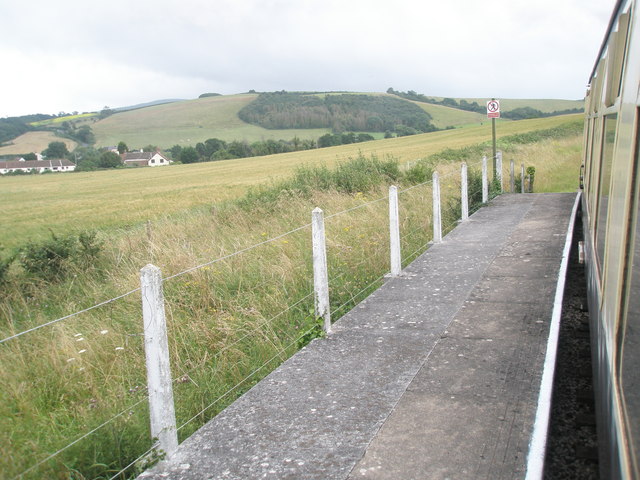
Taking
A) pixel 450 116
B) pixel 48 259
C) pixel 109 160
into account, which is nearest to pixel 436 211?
pixel 48 259

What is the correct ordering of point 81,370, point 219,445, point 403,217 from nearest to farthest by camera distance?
1. point 219,445
2. point 81,370
3. point 403,217

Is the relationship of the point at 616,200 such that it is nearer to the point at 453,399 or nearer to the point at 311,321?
the point at 453,399

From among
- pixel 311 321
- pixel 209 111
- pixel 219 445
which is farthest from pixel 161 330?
pixel 209 111

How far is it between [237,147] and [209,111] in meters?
59.3

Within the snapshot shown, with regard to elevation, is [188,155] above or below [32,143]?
below

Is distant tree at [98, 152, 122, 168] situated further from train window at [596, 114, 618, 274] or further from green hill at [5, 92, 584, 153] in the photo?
train window at [596, 114, 618, 274]

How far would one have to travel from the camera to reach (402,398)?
13.6 ft

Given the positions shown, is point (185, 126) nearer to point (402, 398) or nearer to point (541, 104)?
point (541, 104)

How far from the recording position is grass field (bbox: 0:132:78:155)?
128 meters

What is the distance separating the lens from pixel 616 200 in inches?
106

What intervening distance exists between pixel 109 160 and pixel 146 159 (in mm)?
12654

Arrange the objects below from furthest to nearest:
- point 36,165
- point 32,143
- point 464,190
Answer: point 32,143 < point 36,165 < point 464,190

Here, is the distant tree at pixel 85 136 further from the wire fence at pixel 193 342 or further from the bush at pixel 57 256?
the wire fence at pixel 193 342

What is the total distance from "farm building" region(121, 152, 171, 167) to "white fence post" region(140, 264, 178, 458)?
4073 inches
